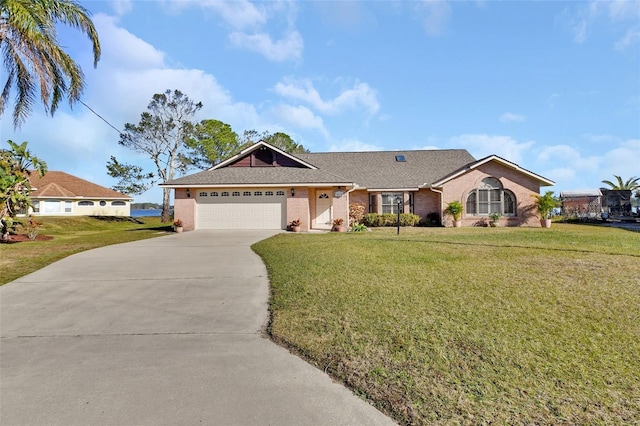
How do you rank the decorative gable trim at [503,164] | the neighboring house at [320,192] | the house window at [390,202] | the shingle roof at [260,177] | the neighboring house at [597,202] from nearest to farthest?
the shingle roof at [260,177] → the neighboring house at [320,192] → the decorative gable trim at [503,164] → the house window at [390,202] → the neighboring house at [597,202]

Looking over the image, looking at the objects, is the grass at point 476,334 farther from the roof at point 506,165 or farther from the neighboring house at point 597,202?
the neighboring house at point 597,202

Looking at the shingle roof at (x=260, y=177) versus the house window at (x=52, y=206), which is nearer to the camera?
the shingle roof at (x=260, y=177)

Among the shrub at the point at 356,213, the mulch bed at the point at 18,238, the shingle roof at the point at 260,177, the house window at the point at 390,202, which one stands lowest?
the mulch bed at the point at 18,238

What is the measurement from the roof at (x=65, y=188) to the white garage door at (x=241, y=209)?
2316 centimetres

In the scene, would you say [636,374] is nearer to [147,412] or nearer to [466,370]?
[466,370]

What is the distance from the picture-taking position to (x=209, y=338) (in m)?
4.12

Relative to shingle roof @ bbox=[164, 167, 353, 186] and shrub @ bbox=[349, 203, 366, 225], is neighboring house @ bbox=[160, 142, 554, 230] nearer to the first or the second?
shingle roof @ bbox=[164, 167, 353, 186]

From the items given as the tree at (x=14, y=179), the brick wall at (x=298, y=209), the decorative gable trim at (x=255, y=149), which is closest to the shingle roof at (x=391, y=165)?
the decorative gable trim at (x=255, y=149)

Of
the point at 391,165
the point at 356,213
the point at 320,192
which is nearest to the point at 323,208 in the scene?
the point at 320,192

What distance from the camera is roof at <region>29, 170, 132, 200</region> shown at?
32.6 metres

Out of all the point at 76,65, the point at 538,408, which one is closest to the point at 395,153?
the point at 76,65

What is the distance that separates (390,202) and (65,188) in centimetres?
3411

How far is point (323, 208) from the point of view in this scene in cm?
2077

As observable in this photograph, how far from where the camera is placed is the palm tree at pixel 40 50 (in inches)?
458
